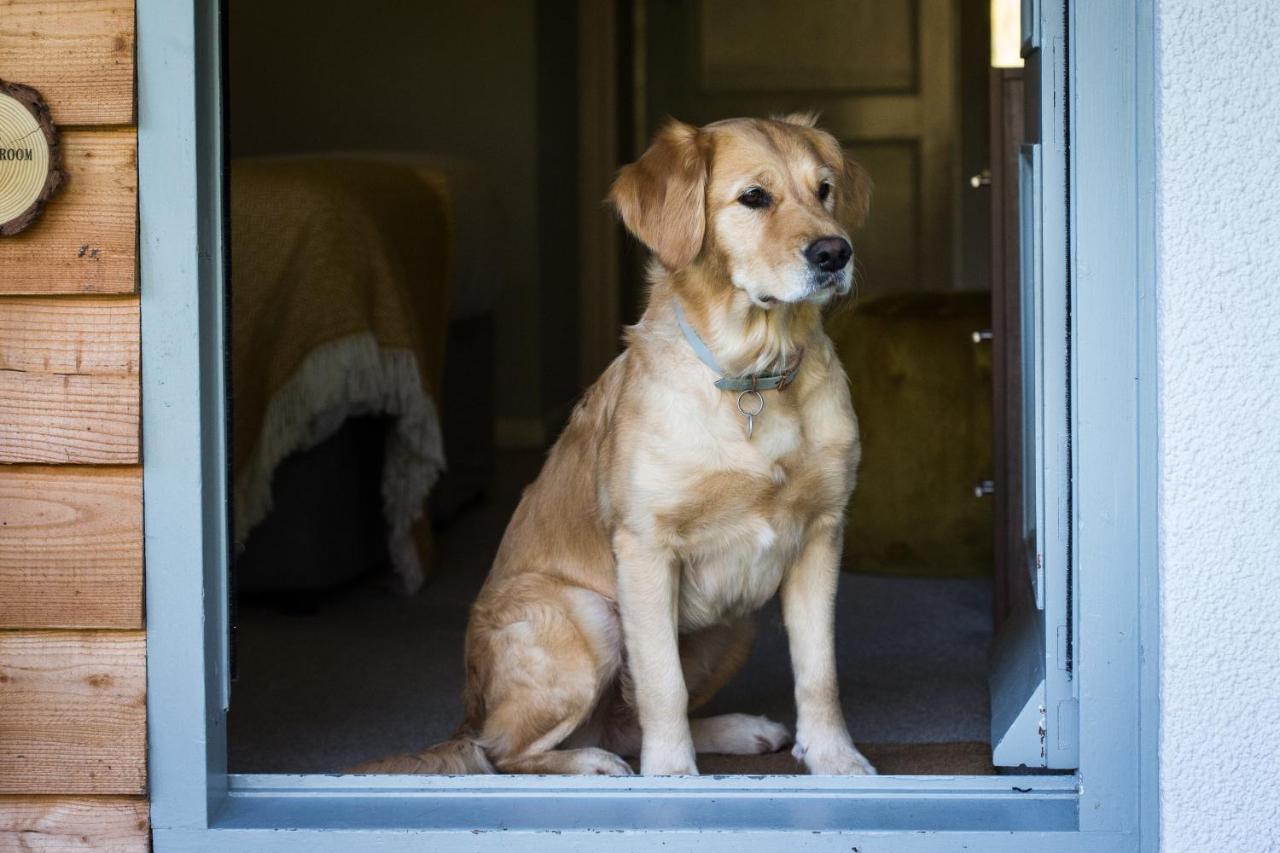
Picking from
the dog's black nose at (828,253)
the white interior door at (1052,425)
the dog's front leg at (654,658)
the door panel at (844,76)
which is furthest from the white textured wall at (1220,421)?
the door panel at (844,76)

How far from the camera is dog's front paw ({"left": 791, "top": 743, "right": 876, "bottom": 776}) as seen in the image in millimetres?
2115

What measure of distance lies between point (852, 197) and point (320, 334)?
146 cm

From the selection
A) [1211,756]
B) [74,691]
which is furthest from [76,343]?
[1211,756]

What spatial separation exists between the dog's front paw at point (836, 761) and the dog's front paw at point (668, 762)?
0.61 feet

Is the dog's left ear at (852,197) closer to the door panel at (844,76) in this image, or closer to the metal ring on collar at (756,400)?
the metal ring on collar at (756,400)

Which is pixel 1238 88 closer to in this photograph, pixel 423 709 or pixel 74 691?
pixel 74 691

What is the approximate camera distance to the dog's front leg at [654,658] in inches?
81.7

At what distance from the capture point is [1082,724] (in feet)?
5.82

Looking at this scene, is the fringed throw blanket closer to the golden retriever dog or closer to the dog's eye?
the golden retriever dog

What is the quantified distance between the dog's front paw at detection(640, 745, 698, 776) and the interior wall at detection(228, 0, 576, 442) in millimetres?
4051

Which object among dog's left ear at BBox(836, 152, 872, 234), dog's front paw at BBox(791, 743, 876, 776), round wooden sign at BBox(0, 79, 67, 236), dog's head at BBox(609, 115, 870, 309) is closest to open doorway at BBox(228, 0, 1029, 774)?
dog's front paw at BBox(791, 743, 876, 776)

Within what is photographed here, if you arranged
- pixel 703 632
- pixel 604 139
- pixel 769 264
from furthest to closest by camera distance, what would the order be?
pixel 604 139 → pixel 703 632 → pixel 769 264

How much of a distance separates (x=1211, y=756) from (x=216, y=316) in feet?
4.37

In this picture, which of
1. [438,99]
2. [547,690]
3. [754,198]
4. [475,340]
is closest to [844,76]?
[438,99]
